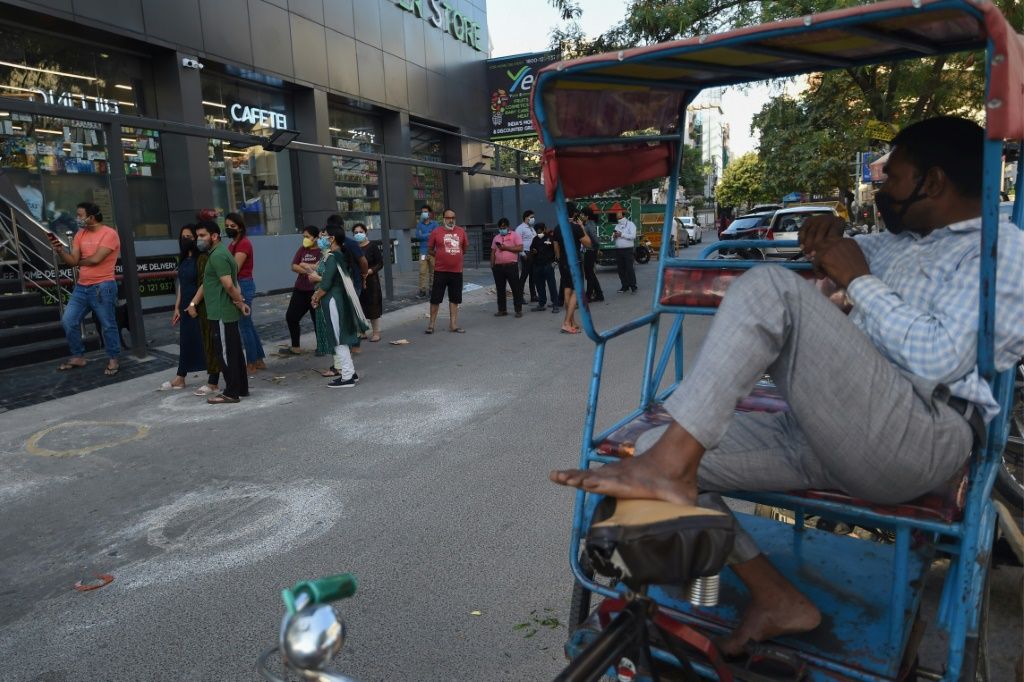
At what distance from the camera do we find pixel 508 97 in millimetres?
24953

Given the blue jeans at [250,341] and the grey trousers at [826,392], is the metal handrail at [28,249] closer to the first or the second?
the blue jeans at [250,341]

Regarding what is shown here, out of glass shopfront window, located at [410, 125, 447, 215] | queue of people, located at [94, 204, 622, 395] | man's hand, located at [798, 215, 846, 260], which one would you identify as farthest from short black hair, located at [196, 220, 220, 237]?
glass shopfront window, located at [410, 125, 447, 215]

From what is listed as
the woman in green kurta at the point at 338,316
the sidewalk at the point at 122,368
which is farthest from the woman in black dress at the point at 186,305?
the woman in green kurta at the point at 338,316

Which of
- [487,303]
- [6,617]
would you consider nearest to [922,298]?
[6,617]

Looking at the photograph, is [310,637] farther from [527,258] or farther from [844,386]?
[527,258]

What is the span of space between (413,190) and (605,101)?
20472 millimetres

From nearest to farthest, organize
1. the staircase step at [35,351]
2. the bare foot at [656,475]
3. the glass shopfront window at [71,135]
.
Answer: the bare foot at [656,475], the staircase step at [35,351], the glass shopfront window at [71,135]

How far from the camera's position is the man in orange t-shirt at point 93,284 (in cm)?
827

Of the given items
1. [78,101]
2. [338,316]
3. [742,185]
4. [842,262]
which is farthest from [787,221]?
[742,185]

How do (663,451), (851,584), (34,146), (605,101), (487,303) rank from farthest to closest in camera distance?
(487,303), (34,146), (605,101), (851,584), (663,451)

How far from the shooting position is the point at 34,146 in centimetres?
1214

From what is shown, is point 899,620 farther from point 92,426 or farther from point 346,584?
point 92,426

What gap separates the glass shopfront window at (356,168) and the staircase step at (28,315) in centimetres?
940

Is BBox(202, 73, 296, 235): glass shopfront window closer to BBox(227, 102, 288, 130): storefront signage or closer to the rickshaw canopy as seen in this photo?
BBox(227, 102, 288, 130): storefront signage
